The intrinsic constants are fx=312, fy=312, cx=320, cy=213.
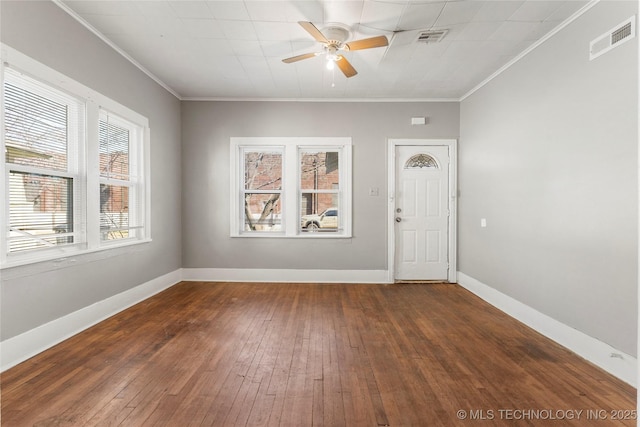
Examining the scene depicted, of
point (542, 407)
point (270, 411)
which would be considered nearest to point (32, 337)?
point (270, 411)

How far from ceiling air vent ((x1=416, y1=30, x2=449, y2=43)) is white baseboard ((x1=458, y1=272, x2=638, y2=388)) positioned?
2917mm

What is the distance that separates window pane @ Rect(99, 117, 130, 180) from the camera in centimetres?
336

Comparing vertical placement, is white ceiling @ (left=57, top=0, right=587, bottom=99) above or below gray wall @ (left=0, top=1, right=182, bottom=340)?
above

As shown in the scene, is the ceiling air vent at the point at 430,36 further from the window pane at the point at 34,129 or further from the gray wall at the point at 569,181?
the window pane at the point at 34,129

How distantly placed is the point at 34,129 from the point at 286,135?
3.05 m

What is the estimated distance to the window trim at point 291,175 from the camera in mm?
4949

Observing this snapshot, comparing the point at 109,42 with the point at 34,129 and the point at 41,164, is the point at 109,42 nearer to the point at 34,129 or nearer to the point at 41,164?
the point at 34,129

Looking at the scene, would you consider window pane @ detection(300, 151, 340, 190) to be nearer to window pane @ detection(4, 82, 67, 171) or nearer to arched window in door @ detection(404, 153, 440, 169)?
arched window in door @ detection(404, 153, 440, 169)

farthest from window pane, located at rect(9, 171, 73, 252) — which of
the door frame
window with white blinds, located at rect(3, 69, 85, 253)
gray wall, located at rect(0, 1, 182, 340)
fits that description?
the door frame

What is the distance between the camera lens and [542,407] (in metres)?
1.90

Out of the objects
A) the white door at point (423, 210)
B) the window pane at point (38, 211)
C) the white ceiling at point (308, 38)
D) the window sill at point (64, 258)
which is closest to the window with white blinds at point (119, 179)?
the window sill at point (64, 258)

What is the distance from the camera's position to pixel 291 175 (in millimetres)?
4984

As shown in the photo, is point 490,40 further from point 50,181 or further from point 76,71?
point 50,181

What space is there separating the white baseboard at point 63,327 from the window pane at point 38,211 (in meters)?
0.68
